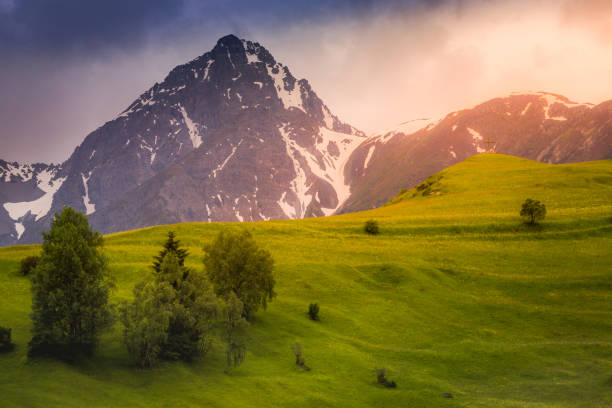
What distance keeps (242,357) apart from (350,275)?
1320 inches

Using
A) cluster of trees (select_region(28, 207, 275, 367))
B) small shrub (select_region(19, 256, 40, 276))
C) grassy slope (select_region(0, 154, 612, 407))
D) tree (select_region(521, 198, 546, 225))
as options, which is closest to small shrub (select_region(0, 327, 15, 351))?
grassy slope (select_region(0, 154, 612, 407))

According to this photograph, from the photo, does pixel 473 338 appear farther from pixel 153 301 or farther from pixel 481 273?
pixel 153 301

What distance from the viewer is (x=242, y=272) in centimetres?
5462

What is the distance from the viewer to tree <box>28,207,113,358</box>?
36.3 metres

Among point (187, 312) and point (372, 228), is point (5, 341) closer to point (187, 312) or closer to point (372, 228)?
point (187, 312)

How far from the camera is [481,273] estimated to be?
74750 mm

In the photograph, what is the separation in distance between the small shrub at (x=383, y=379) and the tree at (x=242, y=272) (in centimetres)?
1839

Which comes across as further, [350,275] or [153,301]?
[350,275]

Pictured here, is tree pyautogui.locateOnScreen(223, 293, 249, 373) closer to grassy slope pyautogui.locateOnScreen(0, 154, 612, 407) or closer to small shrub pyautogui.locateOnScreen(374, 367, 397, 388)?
grassy slope pyautogui.locateOnScreen(0, 154, 612, 407)

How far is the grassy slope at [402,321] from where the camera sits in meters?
36.2

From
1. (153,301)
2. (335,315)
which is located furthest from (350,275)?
(153,301)

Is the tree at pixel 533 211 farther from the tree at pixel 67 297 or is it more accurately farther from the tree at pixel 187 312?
the tree at pixel 67 297

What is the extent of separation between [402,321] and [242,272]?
23118mm

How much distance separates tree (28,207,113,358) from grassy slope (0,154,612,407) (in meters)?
1.88
